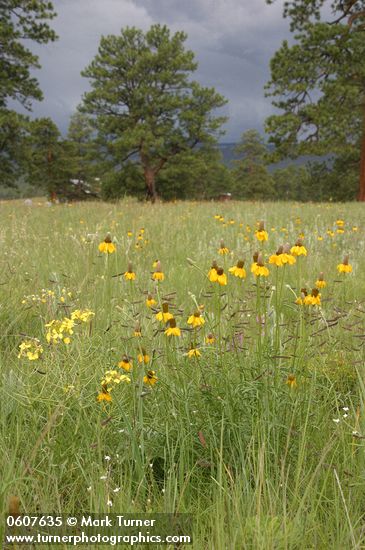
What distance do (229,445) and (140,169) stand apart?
3297cm

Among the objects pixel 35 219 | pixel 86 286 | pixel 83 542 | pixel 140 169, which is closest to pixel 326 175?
pixel 140 169

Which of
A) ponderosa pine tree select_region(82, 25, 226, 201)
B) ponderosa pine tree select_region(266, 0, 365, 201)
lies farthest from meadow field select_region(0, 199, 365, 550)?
ponderosa pine tree select_region(82, 25, 226, 201)

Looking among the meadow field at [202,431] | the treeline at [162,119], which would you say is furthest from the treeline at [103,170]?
the meadow field at [202,431]

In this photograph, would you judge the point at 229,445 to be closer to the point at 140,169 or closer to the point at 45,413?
the point at 45,413

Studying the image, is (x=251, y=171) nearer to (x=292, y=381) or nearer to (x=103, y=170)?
(x=103, y=170)

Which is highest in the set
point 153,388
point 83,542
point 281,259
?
point 281,259

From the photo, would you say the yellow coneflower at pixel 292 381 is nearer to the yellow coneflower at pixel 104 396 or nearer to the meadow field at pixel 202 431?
the meadow field at pixel 202 431

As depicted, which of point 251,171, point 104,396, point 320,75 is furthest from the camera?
point 251,171

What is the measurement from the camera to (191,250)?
555 centimetres

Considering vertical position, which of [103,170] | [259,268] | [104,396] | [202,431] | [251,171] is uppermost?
[251,171]

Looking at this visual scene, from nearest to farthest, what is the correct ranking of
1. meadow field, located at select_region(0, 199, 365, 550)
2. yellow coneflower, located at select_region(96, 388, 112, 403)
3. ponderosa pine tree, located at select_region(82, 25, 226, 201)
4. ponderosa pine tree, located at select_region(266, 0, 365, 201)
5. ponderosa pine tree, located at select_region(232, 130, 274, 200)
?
meadow field, located at select_region(0, 199, 365, 550) < yellow coneflower, located at select_region(96, 388, 112, 403) < ponderosa pine tree, located at select_region(266, 0, 365, 201) < ponderosa pine tree, located at select_region(82, 25, 226, 201) < ponderosa pine tree, located at select_region(232, 130, 274, 200)

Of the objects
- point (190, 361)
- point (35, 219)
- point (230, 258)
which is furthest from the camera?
point (35, 219)

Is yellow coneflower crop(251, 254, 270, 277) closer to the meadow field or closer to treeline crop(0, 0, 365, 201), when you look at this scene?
the meadow field

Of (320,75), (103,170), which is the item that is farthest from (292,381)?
(103,170)
